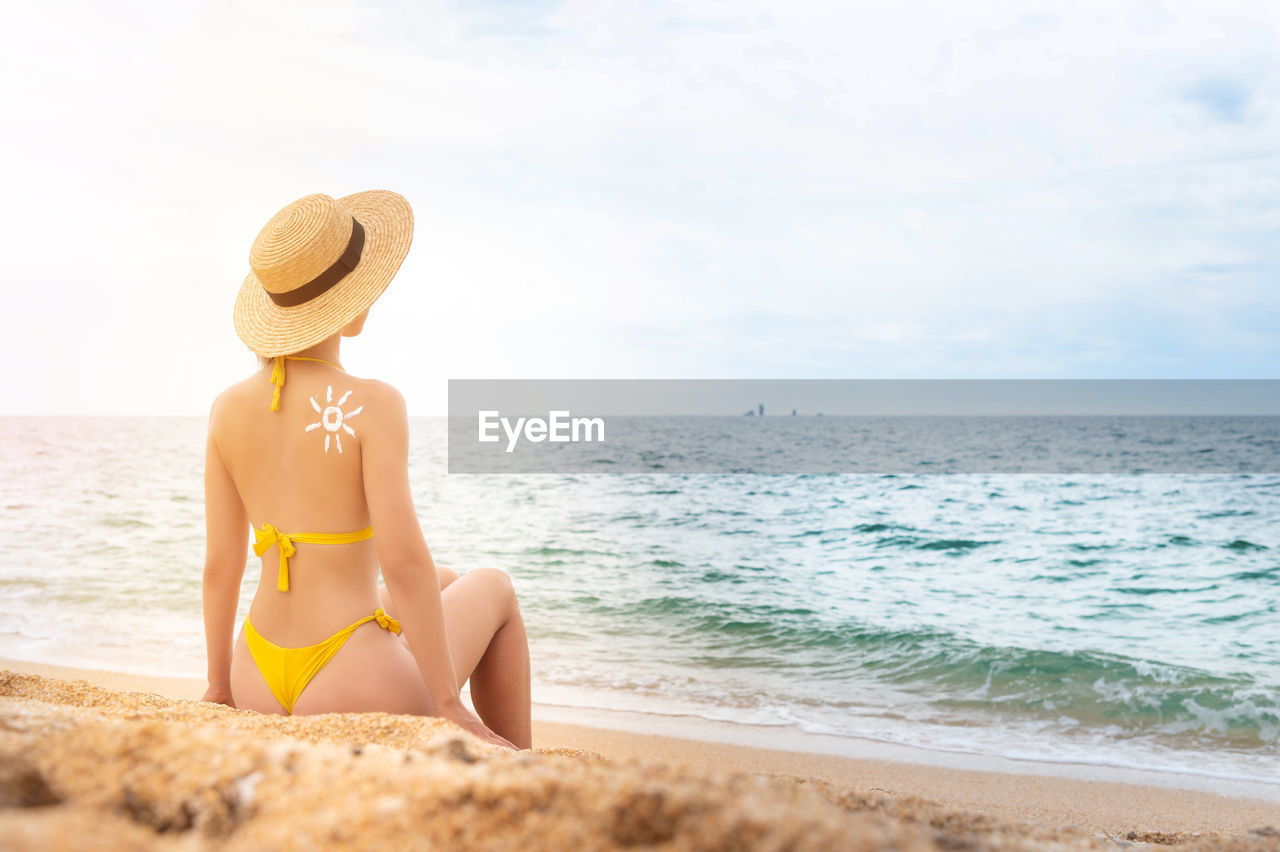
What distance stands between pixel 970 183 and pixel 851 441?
535 inches

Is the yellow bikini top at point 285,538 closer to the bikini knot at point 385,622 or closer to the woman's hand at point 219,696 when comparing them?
the bikini knot at point 385,622

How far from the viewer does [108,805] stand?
3.24 ft

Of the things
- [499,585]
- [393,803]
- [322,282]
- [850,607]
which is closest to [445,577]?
[499,585]

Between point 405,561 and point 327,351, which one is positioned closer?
point 405,561

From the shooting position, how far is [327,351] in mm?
2086

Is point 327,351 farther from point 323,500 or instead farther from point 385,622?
point 385,622

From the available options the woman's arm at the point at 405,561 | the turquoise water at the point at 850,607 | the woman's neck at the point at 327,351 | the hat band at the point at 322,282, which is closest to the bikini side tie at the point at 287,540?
the woman's arm at the point at 405,561

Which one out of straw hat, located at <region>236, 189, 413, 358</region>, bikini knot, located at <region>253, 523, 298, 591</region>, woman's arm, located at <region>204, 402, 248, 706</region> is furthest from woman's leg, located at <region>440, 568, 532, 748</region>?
straw hat, located at <region>236, 189, 413, 358</region>

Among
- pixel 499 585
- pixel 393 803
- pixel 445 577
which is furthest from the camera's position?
pixel 445 577

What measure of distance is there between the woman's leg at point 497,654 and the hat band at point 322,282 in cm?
91

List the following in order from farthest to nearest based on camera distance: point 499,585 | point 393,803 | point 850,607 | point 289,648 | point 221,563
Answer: point 850,607, point 499,585, point 221,563, point 289,648, point 393,803

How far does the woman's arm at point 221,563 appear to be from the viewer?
2168 millimetres

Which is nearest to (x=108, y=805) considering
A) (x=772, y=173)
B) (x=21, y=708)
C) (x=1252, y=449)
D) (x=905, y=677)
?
(x=21, y=708)

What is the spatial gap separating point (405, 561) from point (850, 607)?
576 centimetres
